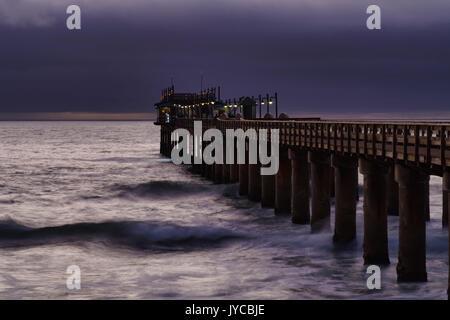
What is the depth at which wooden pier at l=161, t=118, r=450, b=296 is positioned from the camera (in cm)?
2064

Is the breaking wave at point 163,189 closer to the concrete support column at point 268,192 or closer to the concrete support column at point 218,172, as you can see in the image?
the concrete support column at point 218,172

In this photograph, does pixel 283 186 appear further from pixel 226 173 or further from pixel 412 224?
pixel 226 173

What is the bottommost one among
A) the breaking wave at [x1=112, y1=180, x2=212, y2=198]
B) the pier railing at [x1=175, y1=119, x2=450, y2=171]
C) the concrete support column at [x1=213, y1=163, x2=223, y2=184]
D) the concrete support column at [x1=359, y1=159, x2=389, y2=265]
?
the breaking wave at [x1=112, y1=180, x2=212, y2=198]

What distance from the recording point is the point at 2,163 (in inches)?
4109

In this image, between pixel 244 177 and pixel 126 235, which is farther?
pixel 244 177

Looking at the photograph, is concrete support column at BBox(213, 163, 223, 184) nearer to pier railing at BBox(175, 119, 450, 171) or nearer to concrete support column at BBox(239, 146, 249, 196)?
concrete support column at BBox(239, 146, 249, 196)

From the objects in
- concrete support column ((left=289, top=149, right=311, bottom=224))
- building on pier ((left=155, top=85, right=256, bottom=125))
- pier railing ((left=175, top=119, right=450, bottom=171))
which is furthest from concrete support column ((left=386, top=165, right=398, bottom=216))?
building on pier ((left=155, top=85, right=256, bottom=125))

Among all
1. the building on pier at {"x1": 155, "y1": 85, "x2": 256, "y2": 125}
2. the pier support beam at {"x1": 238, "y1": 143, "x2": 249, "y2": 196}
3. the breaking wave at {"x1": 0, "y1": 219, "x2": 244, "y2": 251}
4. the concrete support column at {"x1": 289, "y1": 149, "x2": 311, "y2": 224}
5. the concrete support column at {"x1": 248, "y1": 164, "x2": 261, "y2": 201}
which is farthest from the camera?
the building on pier at {"x1": 155, "y1": 85, "x2": 256, "y2": 125}

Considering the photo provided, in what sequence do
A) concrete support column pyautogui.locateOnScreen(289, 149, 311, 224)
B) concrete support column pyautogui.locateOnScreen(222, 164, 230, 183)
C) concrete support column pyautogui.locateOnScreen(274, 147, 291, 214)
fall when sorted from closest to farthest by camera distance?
1. concrete support column pyautogui.locateOnScreen(289, 149, 311, 224)
2. concrete support column pyautogui.locateOnScreen(274, 147, 291, 214)
3. concrete support column pyautogui.locateOnScreen(222, 164, 230, 183)

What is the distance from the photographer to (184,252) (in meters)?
31.2

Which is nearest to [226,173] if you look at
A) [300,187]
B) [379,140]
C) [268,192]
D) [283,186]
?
[268,192]

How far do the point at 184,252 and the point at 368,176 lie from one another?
10488mm

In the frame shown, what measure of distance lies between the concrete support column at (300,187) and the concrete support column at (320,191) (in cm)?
251

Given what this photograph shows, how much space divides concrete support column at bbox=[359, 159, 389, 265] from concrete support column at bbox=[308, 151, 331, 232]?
18.1 feet
